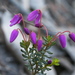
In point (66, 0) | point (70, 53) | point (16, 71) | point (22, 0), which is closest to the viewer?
point (16, 71)

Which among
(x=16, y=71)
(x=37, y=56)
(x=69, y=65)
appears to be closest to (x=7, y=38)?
(x=16, y=71)

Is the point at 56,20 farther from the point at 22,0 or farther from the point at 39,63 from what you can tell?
the point at 39,63

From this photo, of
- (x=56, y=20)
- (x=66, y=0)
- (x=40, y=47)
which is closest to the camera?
(x=40, y=47)

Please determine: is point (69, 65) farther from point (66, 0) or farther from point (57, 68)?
point (66, 0)

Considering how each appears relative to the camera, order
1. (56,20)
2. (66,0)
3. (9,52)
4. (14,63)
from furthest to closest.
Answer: (66,0), (56,20), (9,52), (14,63)

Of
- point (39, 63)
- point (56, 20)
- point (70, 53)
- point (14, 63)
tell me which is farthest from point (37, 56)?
point (56, 20)

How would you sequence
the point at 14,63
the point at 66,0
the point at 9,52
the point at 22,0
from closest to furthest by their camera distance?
the point at 14,63
the point at 9,52
the point at 22,0
the point at 66,0

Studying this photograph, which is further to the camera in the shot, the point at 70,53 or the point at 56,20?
the point at 56,20

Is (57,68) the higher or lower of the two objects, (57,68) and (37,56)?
the lower

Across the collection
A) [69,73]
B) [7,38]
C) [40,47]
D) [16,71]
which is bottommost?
[69,73]
